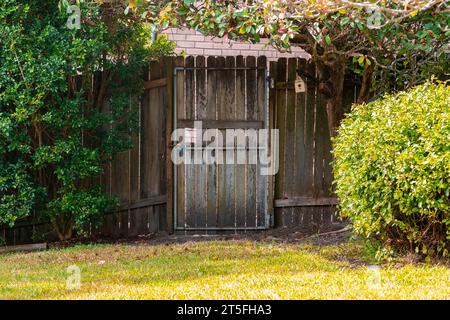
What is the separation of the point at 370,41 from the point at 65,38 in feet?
11.8

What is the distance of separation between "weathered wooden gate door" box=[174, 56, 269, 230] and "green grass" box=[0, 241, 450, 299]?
4.67ft

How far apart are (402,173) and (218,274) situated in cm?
182

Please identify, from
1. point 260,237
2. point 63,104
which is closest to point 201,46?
point 63,104

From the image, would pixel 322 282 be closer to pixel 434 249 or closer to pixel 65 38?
pixel 434 249

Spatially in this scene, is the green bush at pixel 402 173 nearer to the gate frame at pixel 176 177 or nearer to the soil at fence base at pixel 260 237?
the soil at fence base at pixel 260 237

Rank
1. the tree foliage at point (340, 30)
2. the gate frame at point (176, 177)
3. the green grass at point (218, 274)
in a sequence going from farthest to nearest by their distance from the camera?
the gate frame at point (176, 177) < the tree foliage at point (340, 30) < the green grass at point (218, 274)

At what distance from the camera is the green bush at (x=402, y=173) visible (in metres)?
5.62

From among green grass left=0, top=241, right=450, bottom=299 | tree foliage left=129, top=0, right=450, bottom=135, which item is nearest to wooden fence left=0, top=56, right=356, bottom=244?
tree foliage left=129, top=0, right=450, bottom=135

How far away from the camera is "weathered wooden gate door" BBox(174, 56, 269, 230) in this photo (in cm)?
920

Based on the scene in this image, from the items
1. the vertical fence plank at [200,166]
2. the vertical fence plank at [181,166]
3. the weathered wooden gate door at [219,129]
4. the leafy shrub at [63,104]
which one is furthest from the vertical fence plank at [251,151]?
the leafy shrub at [63,104]

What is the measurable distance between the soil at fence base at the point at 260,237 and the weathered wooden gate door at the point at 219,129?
26 centimetres

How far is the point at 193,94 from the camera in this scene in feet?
30.2

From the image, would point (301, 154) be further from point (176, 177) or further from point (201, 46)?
point (201, 46)

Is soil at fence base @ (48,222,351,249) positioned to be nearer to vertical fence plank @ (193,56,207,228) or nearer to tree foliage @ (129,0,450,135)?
vertical fence plank @ (193,56,207,228)
